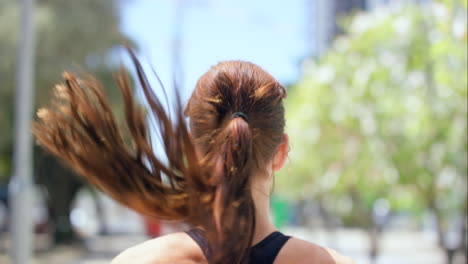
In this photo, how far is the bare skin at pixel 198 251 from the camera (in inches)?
71.7

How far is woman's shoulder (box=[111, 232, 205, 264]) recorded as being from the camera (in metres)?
1.82

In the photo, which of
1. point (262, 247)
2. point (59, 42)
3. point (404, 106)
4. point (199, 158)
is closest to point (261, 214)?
point (262, 247)

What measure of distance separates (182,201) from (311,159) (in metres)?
23.8

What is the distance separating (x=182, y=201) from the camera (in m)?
1.95

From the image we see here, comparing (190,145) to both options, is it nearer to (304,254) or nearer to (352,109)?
(304,254)

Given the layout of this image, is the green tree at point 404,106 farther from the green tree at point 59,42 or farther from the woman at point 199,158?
the woman at point 199,158

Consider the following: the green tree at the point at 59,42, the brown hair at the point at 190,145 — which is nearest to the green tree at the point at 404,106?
A: the green tree at the point at 59,42

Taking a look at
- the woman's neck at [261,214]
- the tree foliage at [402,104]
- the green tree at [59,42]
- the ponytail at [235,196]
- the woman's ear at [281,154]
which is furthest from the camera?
the green tree at [59,42]

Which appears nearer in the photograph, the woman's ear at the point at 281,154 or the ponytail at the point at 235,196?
the ponytail at the point at 235,196

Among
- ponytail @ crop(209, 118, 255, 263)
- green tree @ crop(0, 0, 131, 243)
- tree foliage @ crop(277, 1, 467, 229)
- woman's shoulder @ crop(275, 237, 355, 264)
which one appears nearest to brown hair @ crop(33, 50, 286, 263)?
ponytail @ crop(209, 118, 255, 263)

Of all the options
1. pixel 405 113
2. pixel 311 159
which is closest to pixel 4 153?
pixel 311 159

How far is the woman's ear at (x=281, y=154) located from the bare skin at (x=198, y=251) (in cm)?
10

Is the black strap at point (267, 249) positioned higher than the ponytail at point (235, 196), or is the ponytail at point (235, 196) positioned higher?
the ponytail at point (235, 196)

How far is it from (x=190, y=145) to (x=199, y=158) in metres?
0.08
